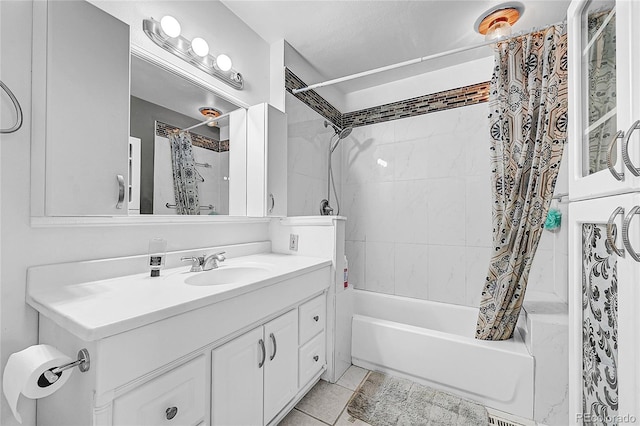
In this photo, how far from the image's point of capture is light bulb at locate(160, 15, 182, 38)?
140 cm

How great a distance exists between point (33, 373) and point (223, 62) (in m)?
1.73

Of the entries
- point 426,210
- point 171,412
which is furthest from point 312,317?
point 426,210

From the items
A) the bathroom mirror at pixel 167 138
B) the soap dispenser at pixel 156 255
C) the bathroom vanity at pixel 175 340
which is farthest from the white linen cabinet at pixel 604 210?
the bathroom mirror at pixel 167 138

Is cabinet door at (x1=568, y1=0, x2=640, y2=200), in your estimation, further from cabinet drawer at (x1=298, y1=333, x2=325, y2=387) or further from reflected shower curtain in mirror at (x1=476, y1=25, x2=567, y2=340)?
cabinet drawer at (x1=298, y1=333, x2=325, y2=387)

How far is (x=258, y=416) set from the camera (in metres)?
1.20

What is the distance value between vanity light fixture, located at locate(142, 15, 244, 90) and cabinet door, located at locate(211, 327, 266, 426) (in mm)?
1518

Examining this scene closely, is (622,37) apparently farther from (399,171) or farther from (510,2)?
(399,171)

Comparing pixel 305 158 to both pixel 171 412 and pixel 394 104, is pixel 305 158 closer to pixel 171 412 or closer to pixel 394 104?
pixel 394 104

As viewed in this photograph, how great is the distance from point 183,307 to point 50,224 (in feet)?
2.08

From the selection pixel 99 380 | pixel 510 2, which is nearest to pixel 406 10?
pixel 510 2

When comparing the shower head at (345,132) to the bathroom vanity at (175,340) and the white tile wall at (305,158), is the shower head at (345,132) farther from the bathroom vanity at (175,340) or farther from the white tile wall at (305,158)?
the bathroom vanity at (175,340)

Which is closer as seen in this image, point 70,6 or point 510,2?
point 70,6

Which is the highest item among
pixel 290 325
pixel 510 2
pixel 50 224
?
pixel 510 2

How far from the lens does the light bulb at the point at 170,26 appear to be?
1.40 metres
